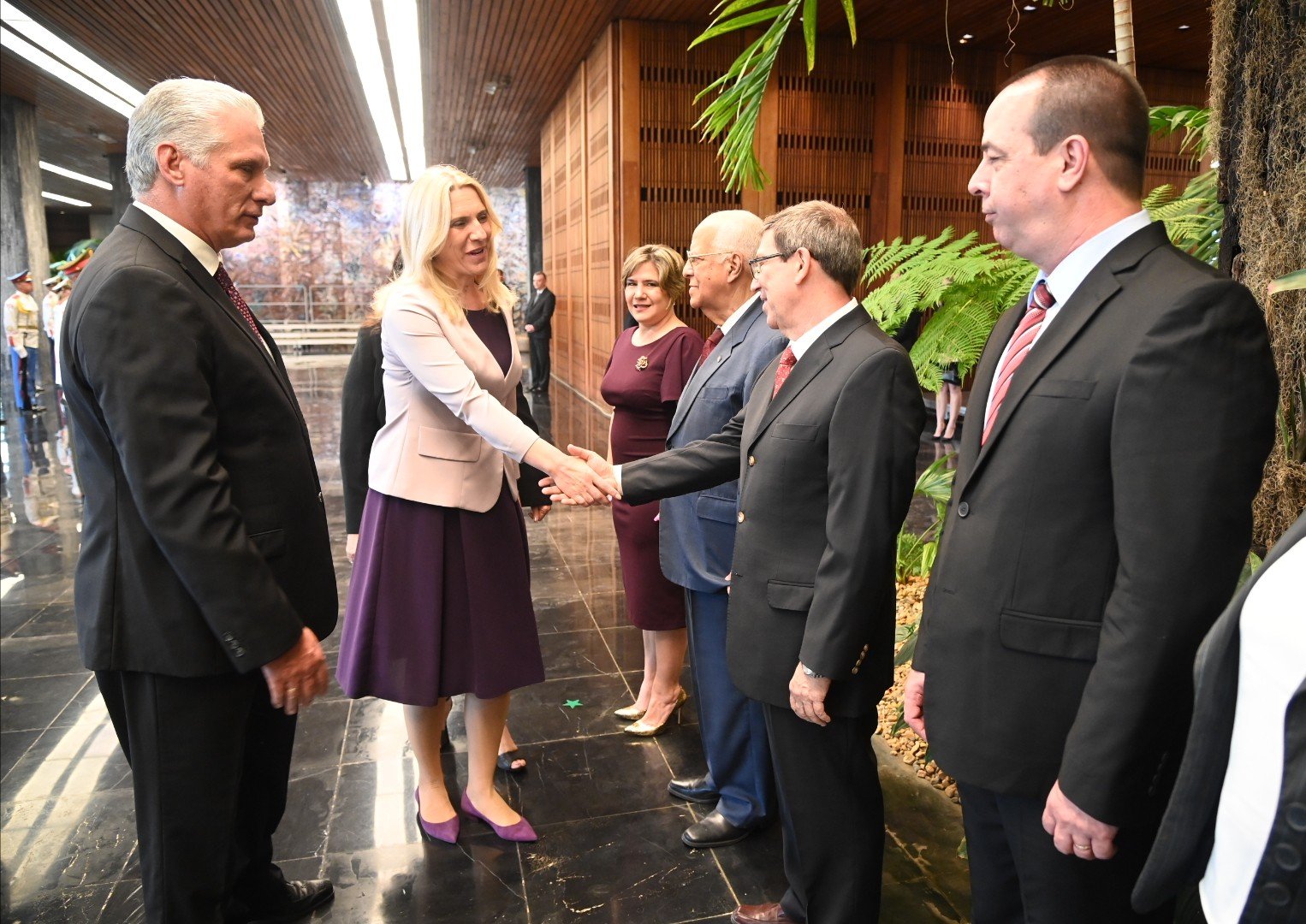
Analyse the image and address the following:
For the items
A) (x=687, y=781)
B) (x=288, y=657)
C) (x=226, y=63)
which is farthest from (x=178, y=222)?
(x=226, y=63)

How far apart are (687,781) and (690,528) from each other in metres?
0.84

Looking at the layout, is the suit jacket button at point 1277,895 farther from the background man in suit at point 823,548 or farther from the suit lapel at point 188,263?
the suit lapel at point 188,263

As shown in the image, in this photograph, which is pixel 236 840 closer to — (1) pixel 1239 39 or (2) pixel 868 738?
(2) pixel 868 738

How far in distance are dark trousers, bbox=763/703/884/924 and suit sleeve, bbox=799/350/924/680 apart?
243 millimetres

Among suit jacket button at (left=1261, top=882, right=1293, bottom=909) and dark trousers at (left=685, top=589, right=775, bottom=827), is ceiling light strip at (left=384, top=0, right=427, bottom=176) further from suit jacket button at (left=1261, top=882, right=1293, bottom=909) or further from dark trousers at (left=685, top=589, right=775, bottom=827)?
suit jacket button at (left=1261, top=882, right=1293, bottom=909)

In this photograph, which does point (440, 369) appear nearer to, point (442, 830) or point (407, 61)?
point (442, 830)

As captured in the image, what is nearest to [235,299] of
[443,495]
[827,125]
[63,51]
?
[443,495]

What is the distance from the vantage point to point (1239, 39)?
1.95 m

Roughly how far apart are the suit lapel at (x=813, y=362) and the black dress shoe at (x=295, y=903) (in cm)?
163

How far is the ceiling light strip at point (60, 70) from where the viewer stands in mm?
10898

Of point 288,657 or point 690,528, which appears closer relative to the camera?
point 288,657

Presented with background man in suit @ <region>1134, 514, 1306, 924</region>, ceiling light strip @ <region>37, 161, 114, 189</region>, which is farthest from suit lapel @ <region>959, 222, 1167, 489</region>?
ceiling light strip @ <region>37, 161, 114, 189</region>

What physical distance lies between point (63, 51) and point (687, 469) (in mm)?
12769

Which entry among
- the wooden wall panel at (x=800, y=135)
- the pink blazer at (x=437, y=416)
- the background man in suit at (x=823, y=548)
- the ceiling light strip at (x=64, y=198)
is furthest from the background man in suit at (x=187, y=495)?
the ceiling light strip at (x=64, y=198)
